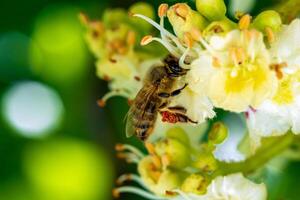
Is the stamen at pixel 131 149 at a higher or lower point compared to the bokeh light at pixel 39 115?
lower

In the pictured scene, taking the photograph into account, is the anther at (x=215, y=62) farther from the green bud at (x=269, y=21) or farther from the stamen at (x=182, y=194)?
the stamen at (x=182, y=194)

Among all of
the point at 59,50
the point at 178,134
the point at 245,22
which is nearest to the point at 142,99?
the point at 178,134

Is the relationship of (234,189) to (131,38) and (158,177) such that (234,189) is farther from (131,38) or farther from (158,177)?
(131,38)

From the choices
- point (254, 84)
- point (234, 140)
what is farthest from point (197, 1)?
point (234, 140)

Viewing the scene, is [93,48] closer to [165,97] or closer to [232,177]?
[165,97]

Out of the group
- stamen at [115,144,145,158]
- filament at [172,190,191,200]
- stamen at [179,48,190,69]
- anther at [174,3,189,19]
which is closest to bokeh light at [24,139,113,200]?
stamen at [115,144,145,158]

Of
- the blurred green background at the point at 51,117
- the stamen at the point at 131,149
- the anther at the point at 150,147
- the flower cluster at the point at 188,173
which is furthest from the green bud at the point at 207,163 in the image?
the blurred green background at the point at 51,117
